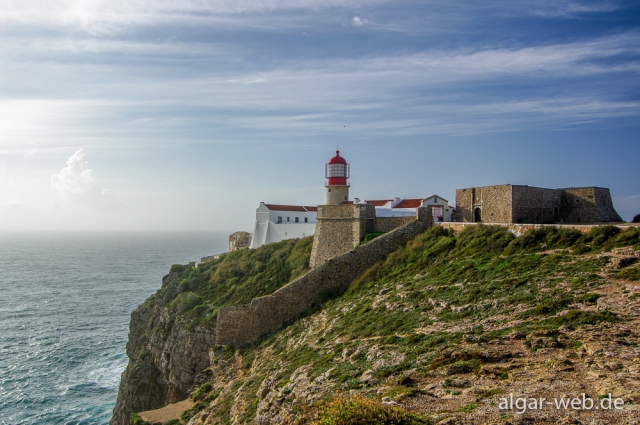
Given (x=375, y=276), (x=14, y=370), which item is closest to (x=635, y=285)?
(x=375, y=276)

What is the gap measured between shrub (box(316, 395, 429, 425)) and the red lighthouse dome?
27.4 meters

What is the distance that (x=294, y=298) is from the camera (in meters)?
24.0

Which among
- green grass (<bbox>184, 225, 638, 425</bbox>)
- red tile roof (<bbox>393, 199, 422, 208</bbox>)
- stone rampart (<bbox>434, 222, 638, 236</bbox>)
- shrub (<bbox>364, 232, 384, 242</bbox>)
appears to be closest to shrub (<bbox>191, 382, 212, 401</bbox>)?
green grass (<bbox>184, 225, 638, 425</bbox>)

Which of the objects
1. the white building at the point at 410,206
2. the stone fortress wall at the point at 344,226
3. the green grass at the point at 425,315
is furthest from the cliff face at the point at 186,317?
the white building at the point at 410,206

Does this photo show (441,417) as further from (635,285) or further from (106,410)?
(106,410)

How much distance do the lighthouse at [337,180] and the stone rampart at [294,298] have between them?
1040 cm

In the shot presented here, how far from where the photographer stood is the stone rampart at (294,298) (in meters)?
24.0

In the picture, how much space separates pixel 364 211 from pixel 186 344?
13277mm

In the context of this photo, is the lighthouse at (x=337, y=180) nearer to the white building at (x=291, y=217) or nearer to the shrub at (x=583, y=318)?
the white building at (x=291, y=217)

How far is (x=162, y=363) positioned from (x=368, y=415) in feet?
79.3

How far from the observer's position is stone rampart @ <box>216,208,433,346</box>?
23953mm

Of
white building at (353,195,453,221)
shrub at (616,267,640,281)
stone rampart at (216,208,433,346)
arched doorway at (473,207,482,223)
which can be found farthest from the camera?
white building at (353,195,453,221)

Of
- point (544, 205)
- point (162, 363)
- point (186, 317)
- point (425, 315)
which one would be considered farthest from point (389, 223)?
point (162, 363)

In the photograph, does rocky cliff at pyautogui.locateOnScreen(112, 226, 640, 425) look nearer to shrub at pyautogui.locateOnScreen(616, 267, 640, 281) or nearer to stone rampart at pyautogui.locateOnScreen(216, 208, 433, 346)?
shrub at pyautogui.locateOnScreen(616, 267, 640, 281)
